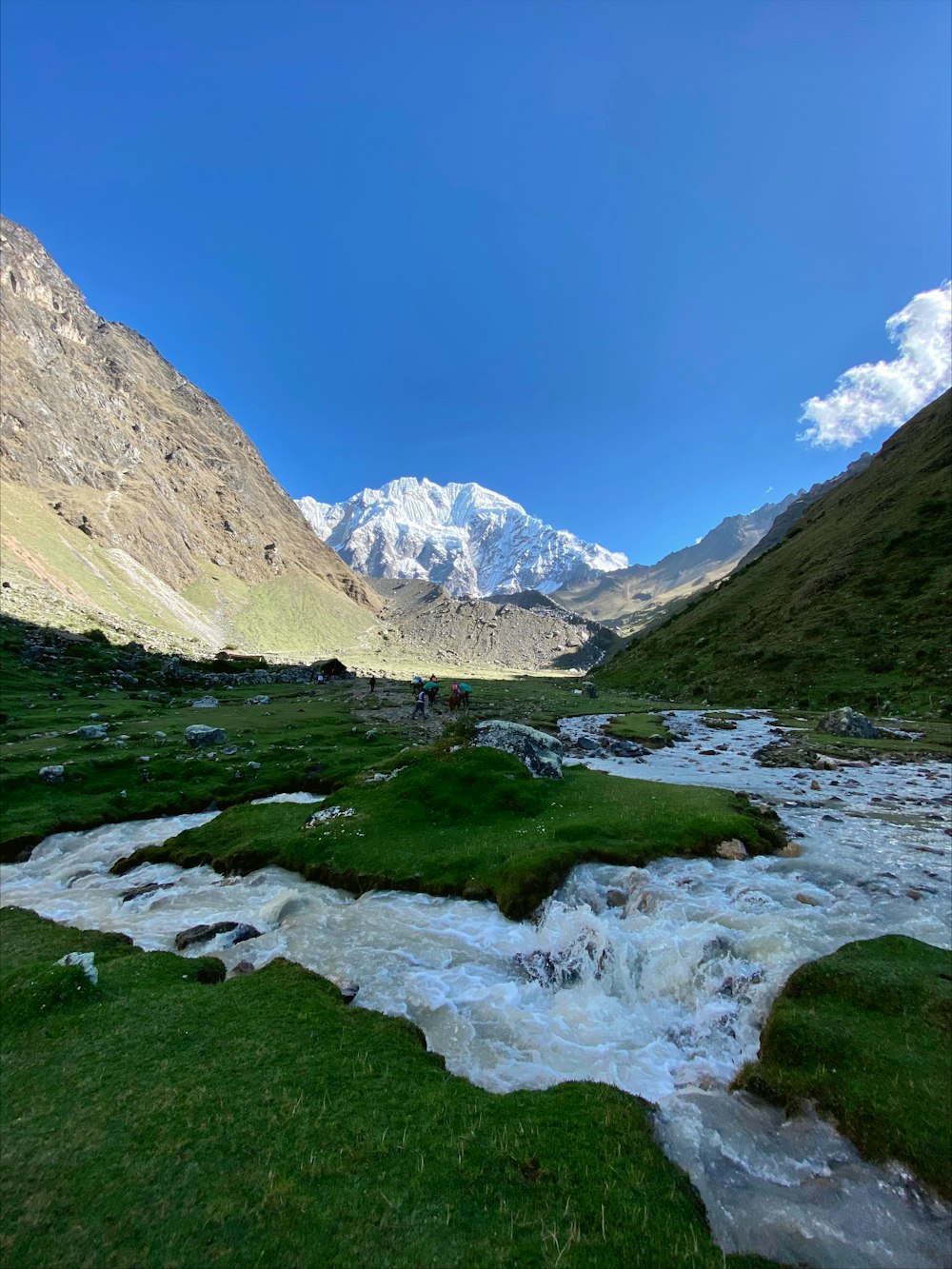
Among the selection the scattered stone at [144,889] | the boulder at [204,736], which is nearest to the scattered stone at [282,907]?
the scattered stone at [144,889]

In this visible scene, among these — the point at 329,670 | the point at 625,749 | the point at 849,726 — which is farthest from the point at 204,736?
the point at 329,670

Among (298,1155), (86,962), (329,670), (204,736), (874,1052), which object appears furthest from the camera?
(329,670)

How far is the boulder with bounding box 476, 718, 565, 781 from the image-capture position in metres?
26.4

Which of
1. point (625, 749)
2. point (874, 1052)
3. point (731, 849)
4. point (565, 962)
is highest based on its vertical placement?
point (625, 749)

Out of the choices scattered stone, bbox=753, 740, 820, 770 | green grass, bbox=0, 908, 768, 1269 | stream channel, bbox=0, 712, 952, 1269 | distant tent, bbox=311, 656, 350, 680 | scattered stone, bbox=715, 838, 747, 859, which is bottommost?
stream channel, bbox=0, 712, 952, 1269

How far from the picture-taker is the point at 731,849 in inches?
699

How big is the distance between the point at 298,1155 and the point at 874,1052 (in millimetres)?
9179

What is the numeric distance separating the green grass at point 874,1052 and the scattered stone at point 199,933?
12.6 m

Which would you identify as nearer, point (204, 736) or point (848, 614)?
point (204, 736)

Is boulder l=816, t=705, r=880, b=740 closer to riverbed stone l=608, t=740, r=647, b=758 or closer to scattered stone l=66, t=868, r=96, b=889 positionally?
riverbed stone l=608, t=740, r=647, b=758

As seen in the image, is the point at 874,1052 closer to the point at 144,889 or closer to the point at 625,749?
the point at 144,889

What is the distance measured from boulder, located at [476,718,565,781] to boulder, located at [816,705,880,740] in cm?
2829

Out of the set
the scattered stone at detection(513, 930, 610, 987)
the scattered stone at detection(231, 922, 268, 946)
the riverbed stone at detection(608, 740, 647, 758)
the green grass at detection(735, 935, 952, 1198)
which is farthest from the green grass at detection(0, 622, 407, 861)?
the green grass at detection(735, 935, 952, 1198)

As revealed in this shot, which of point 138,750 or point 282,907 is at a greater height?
point 138,750
